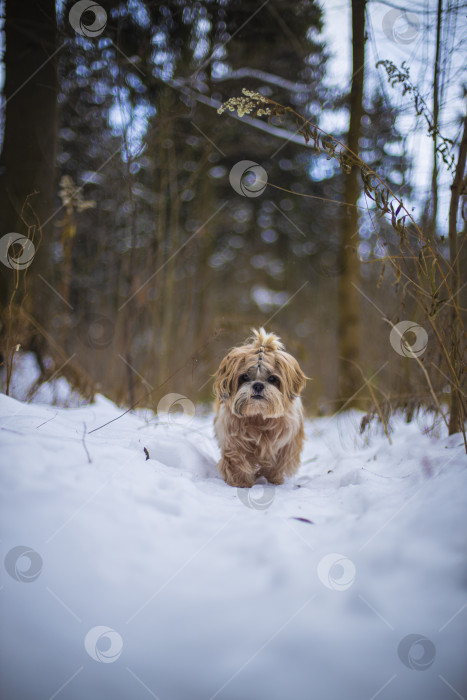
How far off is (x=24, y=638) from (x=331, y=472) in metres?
2.41

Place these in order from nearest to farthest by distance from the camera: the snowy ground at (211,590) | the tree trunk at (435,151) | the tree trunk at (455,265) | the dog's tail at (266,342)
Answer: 1. the snowy ground at (211,590)
2. the tree trunk at (455,265)
3. the tree trunk at (435,151)
4. the dog's tail at (266,342)

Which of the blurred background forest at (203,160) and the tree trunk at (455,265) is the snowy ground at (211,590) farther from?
the blurred background forest at (203,160)

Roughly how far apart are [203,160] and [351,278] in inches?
152

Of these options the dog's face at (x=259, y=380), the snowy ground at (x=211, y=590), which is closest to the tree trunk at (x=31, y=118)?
the dog's face at (x=259, y=380)

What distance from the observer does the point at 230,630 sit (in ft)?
4.14

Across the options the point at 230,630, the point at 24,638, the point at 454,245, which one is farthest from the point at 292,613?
the point at 454,245

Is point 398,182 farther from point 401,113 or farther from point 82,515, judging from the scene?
point 82,515

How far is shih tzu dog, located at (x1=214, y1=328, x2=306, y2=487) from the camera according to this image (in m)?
2.95

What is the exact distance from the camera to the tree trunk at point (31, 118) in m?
4.23

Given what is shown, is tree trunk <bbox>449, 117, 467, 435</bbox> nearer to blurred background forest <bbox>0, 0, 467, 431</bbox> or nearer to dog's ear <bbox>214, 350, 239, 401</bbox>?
blurred background forest <bbox>0, 0, 467, 431</bbox>

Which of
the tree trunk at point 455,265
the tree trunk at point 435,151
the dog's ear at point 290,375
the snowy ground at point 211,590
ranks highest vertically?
the tree trunk at point 435,151

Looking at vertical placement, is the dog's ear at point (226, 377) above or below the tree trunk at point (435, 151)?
below

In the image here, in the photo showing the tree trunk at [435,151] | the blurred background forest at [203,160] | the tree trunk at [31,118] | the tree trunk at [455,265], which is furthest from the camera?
the tree trunk at [31,118]

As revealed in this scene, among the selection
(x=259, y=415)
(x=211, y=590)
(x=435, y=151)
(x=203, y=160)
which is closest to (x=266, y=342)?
(x=259, y=415)
